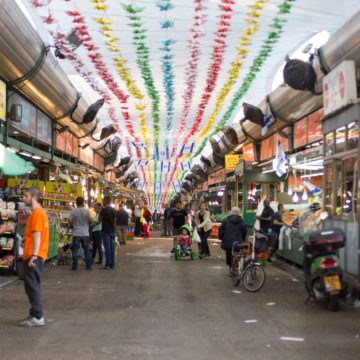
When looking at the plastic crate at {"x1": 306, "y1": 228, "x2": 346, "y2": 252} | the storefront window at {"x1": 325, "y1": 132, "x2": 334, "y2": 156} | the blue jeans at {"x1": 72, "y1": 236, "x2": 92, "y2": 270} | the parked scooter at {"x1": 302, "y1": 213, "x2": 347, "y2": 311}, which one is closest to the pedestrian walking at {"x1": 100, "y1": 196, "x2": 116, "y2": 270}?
the blue jeans at {"x1": 72, "y1": 236, "x2": 92, "y2": 270}

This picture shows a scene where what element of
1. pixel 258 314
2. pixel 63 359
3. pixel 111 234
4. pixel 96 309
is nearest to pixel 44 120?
pixel 111 234

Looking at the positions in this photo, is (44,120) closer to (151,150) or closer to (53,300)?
(53,300)

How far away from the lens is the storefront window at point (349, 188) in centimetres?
925

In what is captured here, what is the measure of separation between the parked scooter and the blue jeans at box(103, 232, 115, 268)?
21.1 ft

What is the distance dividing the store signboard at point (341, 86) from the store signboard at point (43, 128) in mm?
8600

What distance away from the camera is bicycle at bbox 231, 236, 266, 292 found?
1039 centimetres

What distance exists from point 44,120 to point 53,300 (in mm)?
8652

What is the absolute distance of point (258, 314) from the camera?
26.7ft

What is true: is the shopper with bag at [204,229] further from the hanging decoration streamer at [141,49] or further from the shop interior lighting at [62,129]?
the shop interior lighting at [62,129]

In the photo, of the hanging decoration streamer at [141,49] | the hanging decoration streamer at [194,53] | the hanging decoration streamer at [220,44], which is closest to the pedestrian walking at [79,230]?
the hanging decoration streamer at [141,49]

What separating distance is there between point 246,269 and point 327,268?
8.09 ft

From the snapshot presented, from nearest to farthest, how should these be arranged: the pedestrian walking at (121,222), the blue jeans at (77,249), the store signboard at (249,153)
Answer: the blue jeans at (77,249) → the pedestrian walking at (121,222) → the store signboard at (249,153)

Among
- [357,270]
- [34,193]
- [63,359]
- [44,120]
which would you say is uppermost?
[44,120]

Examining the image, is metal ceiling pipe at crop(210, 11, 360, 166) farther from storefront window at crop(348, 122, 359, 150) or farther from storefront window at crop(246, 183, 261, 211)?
storefront window at crop(246, 183, 261, 211)
